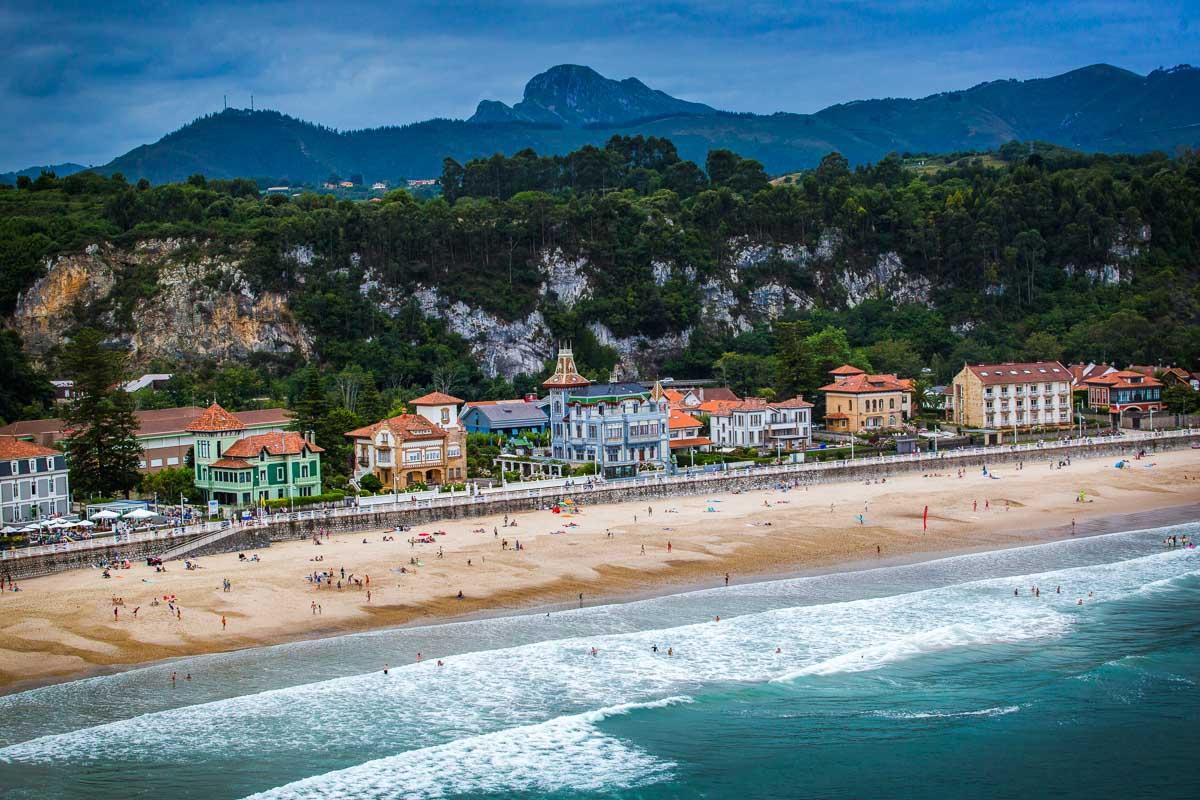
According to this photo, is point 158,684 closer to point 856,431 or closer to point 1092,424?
point 856,431

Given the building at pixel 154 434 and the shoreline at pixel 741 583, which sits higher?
the building at pixel 154 434

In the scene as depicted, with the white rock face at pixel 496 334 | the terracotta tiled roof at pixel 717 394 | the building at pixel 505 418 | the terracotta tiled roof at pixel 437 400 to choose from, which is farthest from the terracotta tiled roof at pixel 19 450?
the white rock face at pixel 496 334

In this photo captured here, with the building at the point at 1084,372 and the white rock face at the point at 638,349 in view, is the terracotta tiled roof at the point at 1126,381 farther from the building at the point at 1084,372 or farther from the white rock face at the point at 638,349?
the white rock face at the point at 638,349

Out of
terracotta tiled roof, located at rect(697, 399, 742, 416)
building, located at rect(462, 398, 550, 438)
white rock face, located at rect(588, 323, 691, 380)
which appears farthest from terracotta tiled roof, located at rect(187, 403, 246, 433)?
white rock face, located at rect(588, 323, 691, 380)

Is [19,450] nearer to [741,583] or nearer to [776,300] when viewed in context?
[741,583]

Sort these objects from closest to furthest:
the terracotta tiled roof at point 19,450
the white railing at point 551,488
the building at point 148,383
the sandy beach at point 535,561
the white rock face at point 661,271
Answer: the sandy beach at point 535,561
the white railing at point 551,488
the terracotta tiled roof at point 19,450
the building at point 148,383
the white rock face at point 661,271

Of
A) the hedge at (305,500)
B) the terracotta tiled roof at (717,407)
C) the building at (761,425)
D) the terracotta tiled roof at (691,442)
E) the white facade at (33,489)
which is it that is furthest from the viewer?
the terracotta tiled roof at (717,407)

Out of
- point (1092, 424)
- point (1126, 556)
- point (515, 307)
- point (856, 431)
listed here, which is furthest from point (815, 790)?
point (515, 307)
